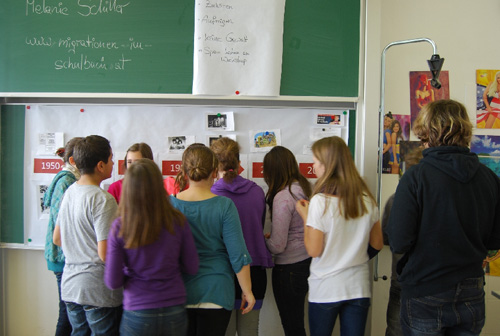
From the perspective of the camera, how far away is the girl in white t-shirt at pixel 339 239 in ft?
5.19

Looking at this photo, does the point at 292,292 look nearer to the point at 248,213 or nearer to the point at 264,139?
the point at 248,213

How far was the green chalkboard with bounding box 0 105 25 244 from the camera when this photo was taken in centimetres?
254

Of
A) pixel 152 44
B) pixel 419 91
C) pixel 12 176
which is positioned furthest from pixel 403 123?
pixel 12 176

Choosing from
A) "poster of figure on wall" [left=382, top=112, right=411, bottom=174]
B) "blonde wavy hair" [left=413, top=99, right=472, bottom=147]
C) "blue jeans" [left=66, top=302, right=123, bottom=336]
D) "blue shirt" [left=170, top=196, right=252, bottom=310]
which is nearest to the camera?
"blonde wavy hair" [left=413, top=99, right=472, bottom=147]

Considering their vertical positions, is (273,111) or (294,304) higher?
(273,111)

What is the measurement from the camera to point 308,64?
2432 millimetres

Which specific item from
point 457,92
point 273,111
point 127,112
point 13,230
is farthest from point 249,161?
point 13,230

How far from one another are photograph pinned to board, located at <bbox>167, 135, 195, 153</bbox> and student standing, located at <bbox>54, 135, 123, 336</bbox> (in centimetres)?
79

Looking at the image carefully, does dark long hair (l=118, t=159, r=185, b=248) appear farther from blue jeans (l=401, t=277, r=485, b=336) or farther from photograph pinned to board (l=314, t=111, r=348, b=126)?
photograph pinned to board (l=314, t=111, r=348, b=126)

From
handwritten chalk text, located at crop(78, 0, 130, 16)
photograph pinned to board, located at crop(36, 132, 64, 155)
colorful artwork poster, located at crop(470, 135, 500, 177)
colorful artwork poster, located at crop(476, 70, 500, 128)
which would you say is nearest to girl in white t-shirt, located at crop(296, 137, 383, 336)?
colorful artwork poster, located at crop(470, 135, 500, 177)

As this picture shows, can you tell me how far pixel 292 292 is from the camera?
199 centimetres

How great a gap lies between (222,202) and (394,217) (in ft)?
2.43

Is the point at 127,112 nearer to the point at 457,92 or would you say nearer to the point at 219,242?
the point at 219,242

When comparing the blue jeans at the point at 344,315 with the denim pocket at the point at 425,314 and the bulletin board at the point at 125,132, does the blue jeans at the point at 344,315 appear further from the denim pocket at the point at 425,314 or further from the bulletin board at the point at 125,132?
the bulletin board at the point at 125,132
